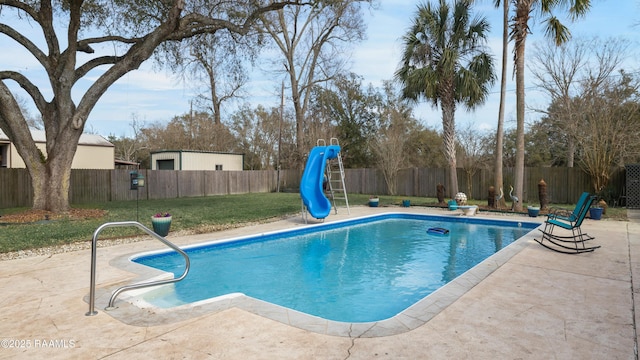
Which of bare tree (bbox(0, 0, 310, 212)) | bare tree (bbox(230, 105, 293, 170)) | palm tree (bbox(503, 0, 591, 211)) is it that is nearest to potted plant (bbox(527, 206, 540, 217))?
palm tree (bbox(503, 0, 591, 211))

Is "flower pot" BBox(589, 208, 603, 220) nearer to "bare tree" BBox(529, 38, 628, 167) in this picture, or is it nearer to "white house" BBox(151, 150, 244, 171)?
"bare tree" BBox(529, 38, 628, 167)

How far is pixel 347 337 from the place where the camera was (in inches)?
112

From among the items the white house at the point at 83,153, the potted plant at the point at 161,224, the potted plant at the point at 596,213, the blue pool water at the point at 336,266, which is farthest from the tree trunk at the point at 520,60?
the white house at the point at 83,153

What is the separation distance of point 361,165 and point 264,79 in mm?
9300

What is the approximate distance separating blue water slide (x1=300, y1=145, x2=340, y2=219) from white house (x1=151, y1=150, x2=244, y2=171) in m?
12.6

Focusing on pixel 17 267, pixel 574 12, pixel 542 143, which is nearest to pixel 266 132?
pixel 542 143

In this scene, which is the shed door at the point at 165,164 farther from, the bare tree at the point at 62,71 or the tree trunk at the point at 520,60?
the tree trunk at the point at 520,60

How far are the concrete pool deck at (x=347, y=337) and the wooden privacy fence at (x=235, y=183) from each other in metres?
10.2

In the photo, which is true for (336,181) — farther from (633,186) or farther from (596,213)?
(633,186)

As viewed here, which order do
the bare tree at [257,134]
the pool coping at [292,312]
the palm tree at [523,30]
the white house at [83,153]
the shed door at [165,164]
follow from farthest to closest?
the bare tree at [257,134] < the shed door at [165,164] < the white house at [83,153] < the palm tree at [523,30] < the pool coping at [292,312]

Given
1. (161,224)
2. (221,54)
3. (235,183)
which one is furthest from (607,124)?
(235,183)

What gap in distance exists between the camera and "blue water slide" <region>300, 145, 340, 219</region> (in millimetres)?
9586

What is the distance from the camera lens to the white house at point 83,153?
16.9 meters

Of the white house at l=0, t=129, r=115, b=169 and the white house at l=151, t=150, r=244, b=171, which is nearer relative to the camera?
the white house at l=0, t=129, r=115, b=169
